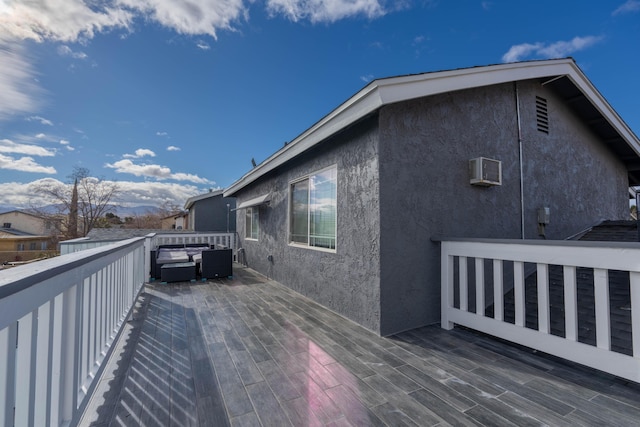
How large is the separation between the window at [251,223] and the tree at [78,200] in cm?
2209

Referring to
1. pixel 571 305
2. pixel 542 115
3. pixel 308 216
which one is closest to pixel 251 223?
pixel 308 216

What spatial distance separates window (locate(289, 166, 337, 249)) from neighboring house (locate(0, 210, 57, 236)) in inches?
1133

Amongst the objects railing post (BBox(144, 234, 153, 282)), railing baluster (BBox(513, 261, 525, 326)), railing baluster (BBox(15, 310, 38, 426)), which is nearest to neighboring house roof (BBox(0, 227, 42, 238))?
railing post (BBox(144, 234, 153, 282))

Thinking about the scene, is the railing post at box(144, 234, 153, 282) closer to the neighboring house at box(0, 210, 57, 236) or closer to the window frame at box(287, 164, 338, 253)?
the window frame at box(287, 164, 338, 253)

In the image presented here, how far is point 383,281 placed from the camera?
323 centimetres

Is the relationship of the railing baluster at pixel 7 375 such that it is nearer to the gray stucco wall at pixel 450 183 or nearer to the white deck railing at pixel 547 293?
the gray stucco wall at pixel 450 183

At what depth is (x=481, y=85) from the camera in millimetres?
3611

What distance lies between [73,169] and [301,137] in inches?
1161

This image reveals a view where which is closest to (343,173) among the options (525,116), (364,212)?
(364,212)

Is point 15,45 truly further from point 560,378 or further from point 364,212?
point 560,378

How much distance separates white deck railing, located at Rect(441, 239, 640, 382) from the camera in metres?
2.12

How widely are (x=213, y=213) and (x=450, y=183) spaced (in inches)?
588

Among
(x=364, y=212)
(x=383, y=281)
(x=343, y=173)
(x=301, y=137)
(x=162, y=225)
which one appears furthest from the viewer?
(x=162, y=225)

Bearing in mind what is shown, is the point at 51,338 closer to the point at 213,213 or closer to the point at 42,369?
the point at 42,369
